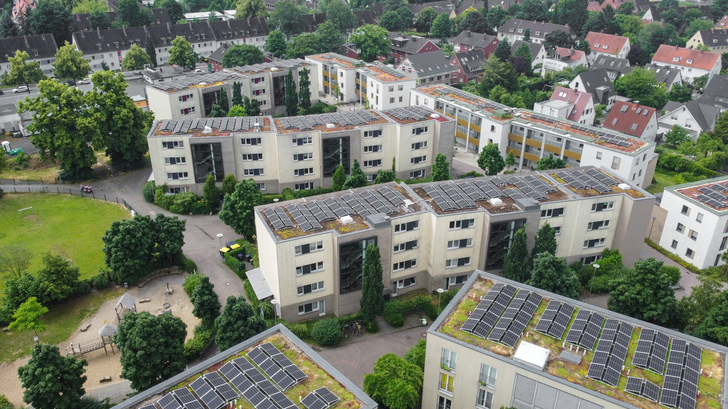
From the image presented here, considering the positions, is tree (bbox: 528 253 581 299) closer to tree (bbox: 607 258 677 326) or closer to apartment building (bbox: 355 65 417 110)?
tree (bbox: 607 258 677 326)

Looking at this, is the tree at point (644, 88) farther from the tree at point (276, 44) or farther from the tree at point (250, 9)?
the tree at point (250, 9)

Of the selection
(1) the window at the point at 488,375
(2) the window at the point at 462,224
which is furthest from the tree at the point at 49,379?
(2) the window at the point at 462,224

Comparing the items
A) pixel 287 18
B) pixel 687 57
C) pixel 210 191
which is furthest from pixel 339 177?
A: pixel 687 57

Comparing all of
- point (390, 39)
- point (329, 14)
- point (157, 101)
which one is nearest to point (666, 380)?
point (157, 101)

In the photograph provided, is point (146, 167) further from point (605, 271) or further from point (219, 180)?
point (605, 271)

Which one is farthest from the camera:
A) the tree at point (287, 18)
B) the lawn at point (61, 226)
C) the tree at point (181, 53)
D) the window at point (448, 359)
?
the tree at point (287, 18)

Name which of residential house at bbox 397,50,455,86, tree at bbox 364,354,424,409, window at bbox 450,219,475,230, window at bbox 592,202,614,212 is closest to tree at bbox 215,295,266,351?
tree at bbox 364,354,424,409

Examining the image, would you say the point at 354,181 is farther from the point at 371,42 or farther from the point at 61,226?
the point at 371,42
